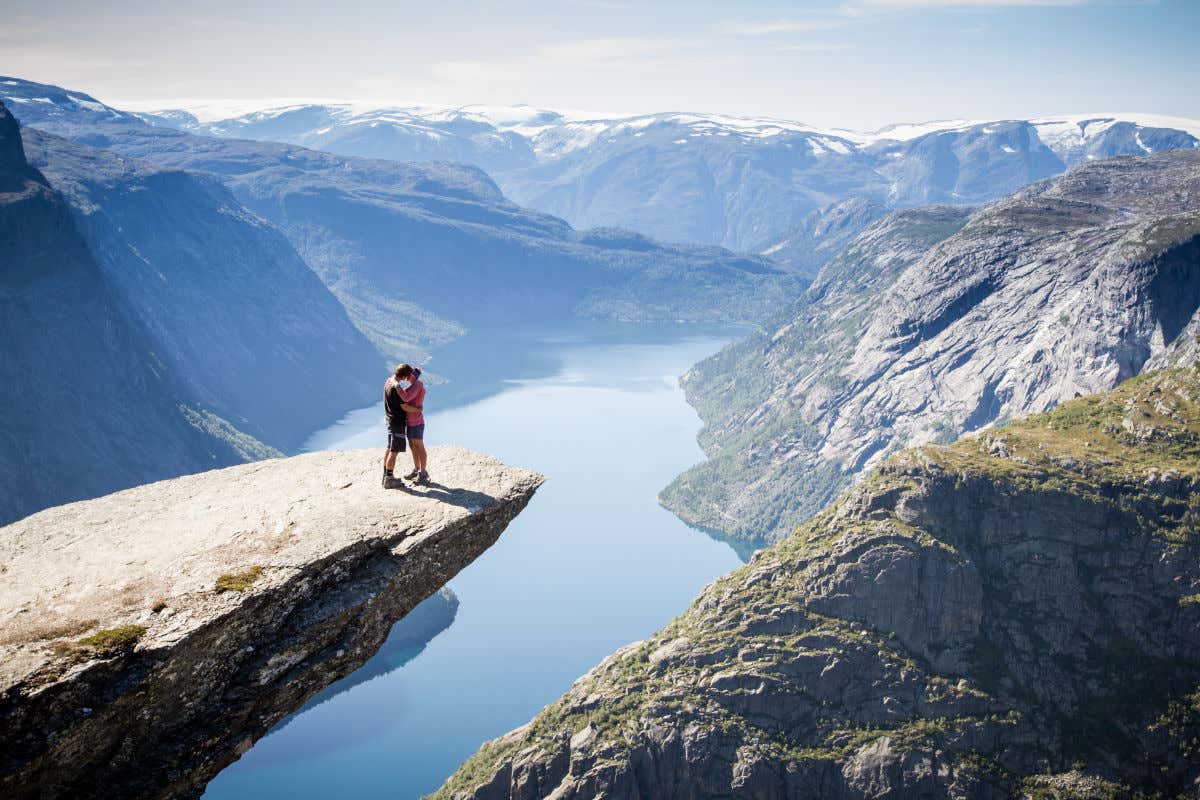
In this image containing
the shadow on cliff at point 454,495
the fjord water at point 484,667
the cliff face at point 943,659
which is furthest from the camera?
the fjord water at point 484,667

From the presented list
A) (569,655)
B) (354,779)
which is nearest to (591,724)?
(354,779)

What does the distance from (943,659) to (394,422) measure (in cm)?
7597

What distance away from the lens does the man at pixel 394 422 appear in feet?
78.4

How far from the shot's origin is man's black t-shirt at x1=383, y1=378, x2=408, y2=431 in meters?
23.9

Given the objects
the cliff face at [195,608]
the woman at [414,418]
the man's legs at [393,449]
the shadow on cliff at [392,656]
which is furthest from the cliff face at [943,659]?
the cliff face at [195,608]

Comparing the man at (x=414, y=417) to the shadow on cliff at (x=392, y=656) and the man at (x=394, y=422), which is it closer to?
the man at (x=394, y=422)

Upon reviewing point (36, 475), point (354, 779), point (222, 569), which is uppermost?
point (222, 569)

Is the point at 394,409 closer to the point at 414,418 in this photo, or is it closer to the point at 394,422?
the point at 394,422

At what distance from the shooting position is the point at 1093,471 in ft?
303

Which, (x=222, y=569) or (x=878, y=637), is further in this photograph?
(x=878, y=637)

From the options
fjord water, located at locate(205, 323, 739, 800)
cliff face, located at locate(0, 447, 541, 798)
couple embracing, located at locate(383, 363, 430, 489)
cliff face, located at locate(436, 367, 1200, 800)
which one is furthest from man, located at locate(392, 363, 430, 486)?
fjord water, located at locate(205, 323, 739, 800)

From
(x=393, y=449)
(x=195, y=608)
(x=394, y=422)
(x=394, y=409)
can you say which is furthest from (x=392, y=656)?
(x=195, y=608)

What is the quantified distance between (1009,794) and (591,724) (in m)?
35.7

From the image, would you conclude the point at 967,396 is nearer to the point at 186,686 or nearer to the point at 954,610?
the point at 954,610
